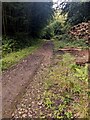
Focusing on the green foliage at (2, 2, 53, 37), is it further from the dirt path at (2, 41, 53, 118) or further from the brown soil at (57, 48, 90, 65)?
the dirt path at (2, 41, 53, 118)

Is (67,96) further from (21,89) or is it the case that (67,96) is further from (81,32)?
(81,32)

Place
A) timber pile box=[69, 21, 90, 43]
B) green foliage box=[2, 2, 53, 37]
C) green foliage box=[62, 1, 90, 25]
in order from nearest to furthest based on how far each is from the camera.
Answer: green foliage box=[2, 2, 53, 37]
timber pile box=[69, 21, 90, 43]
green foliage box=[62, 1, 90, 25]

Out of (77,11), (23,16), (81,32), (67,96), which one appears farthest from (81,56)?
(77,11)

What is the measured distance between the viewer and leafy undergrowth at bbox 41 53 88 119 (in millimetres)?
4355

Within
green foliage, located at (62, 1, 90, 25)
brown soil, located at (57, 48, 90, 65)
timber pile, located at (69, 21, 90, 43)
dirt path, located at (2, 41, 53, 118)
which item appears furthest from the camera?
green foliage, located at (62, 1, 90, 25)

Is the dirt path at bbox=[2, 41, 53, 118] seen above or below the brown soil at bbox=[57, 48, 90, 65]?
below

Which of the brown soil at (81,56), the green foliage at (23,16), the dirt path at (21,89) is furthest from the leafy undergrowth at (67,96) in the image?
the green foliage at (23,16)

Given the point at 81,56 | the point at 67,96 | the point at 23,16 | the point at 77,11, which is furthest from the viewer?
the point at 77,11

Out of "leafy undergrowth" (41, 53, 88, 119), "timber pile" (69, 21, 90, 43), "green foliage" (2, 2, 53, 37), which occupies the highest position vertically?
"green foliage" (2, 2, 53, 37)

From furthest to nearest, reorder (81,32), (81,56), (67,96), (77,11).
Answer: (77,11), (81,32), (81,56), (67,96)

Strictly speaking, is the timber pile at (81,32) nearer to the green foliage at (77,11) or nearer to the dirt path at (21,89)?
the green foliage at (77,11)

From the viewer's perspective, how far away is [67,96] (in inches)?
204

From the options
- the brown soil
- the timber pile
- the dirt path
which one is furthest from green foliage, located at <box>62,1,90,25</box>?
the dirt path

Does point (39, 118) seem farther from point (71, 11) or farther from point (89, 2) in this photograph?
point (71, 11)
